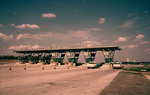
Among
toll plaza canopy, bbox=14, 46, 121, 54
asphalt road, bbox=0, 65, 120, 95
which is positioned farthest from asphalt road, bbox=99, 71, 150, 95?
toll plaza canopy, bbox=14, 46, 121, 54

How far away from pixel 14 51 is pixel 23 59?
6.30 m

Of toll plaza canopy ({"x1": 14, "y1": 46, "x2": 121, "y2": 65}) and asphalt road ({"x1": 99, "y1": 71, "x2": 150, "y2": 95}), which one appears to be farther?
toll plaza canopy ({"x1": 14, "y1": 46, "x2": 121, "y2": 65})

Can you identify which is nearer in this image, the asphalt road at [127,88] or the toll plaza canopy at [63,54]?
the asphalt road at [127,88]

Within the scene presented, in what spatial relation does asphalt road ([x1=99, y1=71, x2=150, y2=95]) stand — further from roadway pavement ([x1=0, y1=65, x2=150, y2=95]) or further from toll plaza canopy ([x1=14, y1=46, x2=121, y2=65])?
toll plaza canopy ([x1=14, y1=46, x2=121, y2=65])

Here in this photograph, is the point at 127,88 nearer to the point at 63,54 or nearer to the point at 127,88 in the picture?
the point at 127,88

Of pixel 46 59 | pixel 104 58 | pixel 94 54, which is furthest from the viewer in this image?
pixel 46 59

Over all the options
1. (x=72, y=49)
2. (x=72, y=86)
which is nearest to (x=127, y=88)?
(x=72, y=86)

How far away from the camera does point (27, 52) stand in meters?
68.4

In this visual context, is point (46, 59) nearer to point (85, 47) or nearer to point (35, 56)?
point (35, 56)

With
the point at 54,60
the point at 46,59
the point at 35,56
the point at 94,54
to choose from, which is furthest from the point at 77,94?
the point at 35,56

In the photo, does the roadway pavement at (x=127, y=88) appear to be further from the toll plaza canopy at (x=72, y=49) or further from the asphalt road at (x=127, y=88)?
the toll plaza canopy at (x=72, y=49)

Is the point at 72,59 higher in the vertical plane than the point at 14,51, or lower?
lower

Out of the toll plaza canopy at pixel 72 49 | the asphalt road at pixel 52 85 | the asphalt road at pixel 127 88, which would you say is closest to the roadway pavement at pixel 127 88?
the asphalt road at pixel 127 88

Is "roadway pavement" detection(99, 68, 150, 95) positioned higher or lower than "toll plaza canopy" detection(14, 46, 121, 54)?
lower
